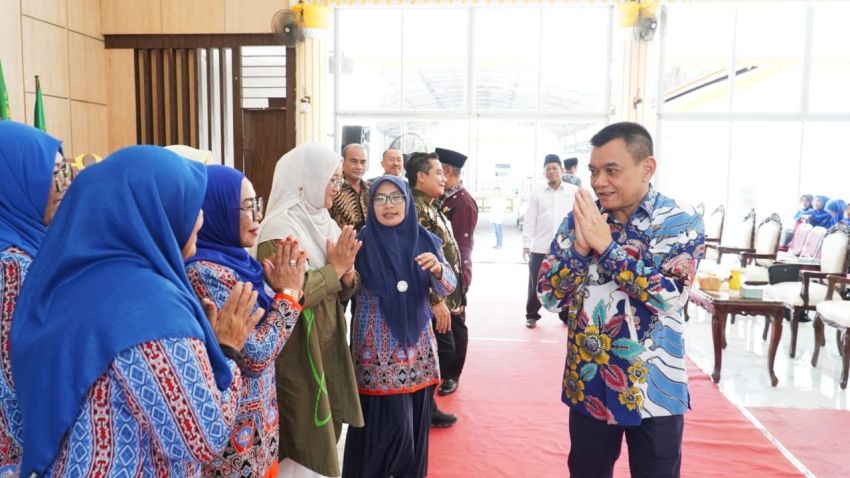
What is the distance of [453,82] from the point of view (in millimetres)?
9320

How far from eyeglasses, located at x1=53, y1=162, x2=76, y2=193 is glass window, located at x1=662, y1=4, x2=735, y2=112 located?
8059mm

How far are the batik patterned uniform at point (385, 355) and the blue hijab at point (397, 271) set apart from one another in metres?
0.03

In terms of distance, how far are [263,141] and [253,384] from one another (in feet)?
22.6

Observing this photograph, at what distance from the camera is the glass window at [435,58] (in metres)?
8.96

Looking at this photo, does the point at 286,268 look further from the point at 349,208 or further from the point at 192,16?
the point at 192,16

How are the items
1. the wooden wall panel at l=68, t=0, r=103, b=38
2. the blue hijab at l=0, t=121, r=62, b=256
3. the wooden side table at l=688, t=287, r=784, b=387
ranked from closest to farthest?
the blue hijab at l=0, t=121, r=62, b=256
the wooden side table at l=688, t=287, r=784, b=387
the wooden wall panel at l=68, t=0, r=103, b=38

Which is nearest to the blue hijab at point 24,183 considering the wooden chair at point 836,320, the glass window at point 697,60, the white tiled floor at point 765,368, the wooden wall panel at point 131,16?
the white tiled floor at point 765,368

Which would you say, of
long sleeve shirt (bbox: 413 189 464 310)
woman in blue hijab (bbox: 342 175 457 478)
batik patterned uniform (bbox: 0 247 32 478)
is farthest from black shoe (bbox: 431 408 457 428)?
batik patterned uniform (bbox: 0 247 32 478)

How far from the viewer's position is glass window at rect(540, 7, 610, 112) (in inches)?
343

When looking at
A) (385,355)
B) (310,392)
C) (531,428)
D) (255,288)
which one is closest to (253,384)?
(255,288)

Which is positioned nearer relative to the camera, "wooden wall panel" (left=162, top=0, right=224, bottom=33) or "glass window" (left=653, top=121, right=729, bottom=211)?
"wooden wall panel" (left=162, top=0, right=224, bottom=33)

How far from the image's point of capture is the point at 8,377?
1208 mm

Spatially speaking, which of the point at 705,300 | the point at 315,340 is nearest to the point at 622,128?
the point at 315,340

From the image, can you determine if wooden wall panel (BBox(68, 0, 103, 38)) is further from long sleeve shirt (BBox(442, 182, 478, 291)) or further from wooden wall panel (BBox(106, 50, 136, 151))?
long sleeve shirt (BBox(442, 182, 478, 291))
